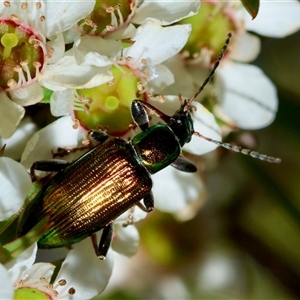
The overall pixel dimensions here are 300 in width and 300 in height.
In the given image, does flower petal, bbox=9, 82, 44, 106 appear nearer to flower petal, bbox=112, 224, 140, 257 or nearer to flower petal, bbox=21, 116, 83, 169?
flower petal, bbox=21, 116, 83, 169

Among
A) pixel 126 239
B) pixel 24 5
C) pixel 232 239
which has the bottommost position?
pixel 232 239

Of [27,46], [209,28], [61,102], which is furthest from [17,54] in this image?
[209,28]

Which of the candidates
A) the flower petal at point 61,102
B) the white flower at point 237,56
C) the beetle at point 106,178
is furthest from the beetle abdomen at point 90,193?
the white flower at point 237,56

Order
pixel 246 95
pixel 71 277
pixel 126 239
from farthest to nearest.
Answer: pixel 246 95 < pixel 126 239 < pixel 71 277

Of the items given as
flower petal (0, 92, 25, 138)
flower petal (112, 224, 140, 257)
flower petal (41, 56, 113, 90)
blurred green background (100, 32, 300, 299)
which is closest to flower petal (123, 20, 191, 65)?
flower petal (41, 56, 113, 90)

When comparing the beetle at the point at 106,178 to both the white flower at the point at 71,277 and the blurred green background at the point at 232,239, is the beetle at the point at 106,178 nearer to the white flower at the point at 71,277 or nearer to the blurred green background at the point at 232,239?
the white flower at the point at 71,277

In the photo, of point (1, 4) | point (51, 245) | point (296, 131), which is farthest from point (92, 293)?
point (296, 131)

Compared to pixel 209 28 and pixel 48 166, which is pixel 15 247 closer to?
pixel 48 166

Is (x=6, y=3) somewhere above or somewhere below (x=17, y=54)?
above
